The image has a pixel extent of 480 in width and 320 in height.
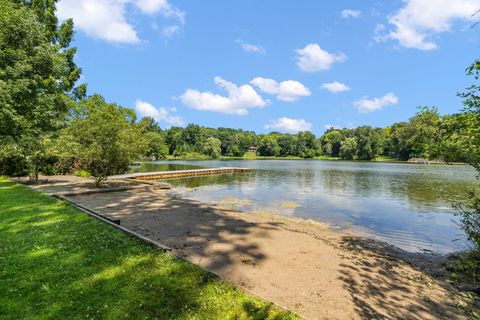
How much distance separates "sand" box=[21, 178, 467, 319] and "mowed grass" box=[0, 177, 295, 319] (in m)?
0.65

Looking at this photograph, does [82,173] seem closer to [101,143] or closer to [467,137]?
[101,143]

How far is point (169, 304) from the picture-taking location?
12.1 ft

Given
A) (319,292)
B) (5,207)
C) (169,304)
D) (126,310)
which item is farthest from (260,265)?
(5,207)

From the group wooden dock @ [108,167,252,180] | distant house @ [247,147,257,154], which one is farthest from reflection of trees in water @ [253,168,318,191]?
distant house @ [247,147,257,154]

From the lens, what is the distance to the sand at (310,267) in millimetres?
4211

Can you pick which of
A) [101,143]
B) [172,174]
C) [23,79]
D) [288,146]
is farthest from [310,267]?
[288,146]

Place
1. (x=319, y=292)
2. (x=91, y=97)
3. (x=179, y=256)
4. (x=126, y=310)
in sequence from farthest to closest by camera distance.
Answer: (x=91, y=97) → (x=179, y=256) → (x=319, y=292) → (x=126, y=310)

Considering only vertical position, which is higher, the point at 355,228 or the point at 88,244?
the point at 88,244

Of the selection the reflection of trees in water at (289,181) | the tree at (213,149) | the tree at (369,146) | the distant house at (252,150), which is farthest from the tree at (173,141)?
the reflection of trees in water at (289,181)

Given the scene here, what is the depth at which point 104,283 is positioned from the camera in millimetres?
4145

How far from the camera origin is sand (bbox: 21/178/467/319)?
13.8 ft

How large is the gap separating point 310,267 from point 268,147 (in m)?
123

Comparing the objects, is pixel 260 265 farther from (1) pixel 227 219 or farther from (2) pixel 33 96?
(2) pixel 33 96

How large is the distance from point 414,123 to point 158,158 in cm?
9298
